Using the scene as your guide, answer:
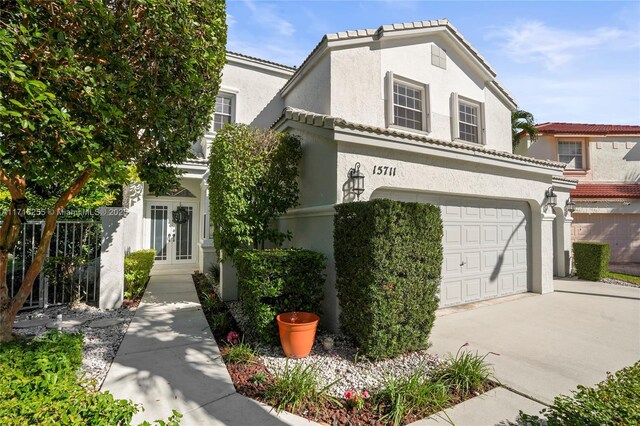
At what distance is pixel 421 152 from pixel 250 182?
4.27m

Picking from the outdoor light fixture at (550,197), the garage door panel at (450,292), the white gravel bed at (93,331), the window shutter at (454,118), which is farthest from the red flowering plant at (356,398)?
the outdoor light fixture at (550,197)

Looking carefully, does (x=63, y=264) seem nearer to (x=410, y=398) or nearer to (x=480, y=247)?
(x=410, y=398)

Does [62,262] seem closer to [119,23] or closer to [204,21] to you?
[119,23]

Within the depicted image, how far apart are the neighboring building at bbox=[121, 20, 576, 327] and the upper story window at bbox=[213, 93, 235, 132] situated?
45mm

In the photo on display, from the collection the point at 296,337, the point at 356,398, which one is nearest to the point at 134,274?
the point at 296,337

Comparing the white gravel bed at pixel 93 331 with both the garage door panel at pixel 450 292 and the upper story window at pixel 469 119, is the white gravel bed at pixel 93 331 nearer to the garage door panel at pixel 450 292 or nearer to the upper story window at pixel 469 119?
the garage door panel at pixel 450 292

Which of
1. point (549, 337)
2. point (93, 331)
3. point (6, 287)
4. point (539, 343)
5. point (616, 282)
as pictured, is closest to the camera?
point (6, 287)

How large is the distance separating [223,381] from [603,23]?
34.0 ft

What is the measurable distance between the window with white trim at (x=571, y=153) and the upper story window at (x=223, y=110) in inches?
793

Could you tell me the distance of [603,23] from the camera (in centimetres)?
650

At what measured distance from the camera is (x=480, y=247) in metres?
9.01

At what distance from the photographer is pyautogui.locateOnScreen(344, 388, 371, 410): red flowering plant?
3.83 metres

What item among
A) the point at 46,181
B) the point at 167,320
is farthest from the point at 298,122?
the point at 167,320

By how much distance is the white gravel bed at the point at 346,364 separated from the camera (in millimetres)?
4504
